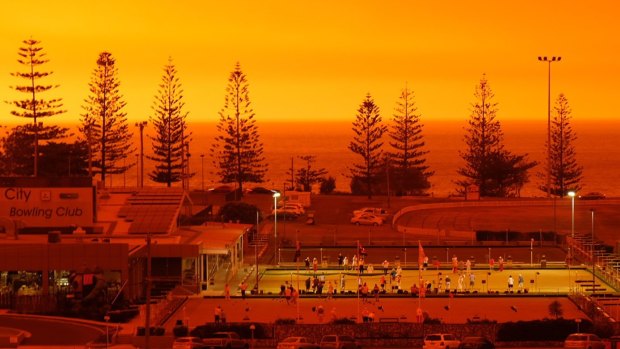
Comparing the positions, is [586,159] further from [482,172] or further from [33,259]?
[33,259]

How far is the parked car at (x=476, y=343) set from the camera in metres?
27.7

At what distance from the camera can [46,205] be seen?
39.9 metres

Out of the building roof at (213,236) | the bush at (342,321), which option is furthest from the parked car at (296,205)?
the bush at (342,321)

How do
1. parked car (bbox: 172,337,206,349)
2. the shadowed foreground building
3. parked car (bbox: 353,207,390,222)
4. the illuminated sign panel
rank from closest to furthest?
parked car (bbox: 172,337,206,349), the shadowed foreground building, the illuminated sign panel, parked car (bbox: 353,207,390,222)

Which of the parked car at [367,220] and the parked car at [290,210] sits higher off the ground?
the parked car at [290,210]

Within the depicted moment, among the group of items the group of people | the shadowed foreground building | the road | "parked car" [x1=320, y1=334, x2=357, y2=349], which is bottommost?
the road

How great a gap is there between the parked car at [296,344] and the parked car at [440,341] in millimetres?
2308

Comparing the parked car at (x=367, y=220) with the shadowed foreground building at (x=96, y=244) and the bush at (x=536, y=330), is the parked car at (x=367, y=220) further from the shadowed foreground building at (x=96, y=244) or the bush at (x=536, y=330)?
the bush at (x=536, y=330)

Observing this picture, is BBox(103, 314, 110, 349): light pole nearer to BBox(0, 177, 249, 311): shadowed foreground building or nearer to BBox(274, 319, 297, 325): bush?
BBox(0, 177, 249, 311): shadowed foreground building

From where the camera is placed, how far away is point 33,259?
35.4 m

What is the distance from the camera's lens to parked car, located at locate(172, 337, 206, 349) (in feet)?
89.4

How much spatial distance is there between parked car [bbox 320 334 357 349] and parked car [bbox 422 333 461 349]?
1.54 m

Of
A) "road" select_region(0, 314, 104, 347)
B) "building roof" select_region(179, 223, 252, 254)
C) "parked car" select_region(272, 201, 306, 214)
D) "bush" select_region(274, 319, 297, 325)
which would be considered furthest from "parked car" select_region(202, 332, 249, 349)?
"parked car" select_region(272, 201, 306, 214)

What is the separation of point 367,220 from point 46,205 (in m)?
18.3
